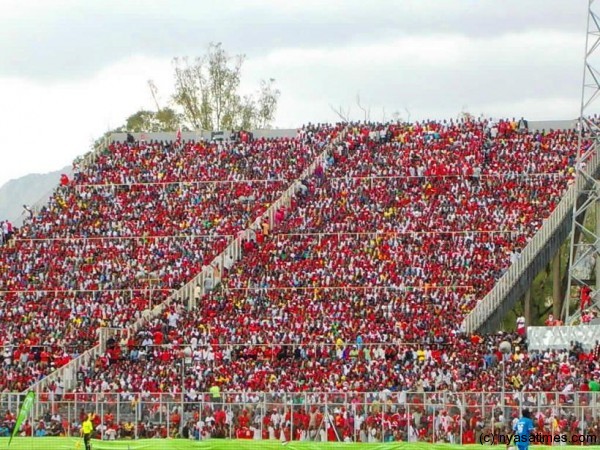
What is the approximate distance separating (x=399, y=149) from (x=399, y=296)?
605 inches

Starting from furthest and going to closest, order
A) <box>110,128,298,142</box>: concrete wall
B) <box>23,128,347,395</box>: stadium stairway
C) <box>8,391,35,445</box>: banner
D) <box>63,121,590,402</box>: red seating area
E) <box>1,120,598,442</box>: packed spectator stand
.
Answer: <box>110,128,298,142</box>: concrete wall
<box>23,128,347,395</box>: stadium stairway
<box>63,121,590,402</box>: red seating area
<box>1,120,598,442</box>: packed spectator stand
<box>8,391,35,445</box>: banner

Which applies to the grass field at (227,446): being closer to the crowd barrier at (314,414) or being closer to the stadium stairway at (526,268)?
the crowd barrier at (314,414)

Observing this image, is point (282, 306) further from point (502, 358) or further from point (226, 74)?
point (226, 74)

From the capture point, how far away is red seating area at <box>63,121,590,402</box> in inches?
2164

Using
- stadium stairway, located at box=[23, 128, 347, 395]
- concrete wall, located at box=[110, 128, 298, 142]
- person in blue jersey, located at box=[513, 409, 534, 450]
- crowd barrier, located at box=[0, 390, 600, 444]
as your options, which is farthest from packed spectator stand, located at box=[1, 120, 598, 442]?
person in blue jersey, located at box=[513, 409, 534, 450]

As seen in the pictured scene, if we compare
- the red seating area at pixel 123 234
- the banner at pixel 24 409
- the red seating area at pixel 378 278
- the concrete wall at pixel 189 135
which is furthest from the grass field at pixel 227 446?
the concrete wall at pixel 189 135

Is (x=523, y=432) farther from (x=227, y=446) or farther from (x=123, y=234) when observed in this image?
(x=123, y=234)

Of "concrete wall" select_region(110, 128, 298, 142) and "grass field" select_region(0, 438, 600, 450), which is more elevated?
"concrete wall" select_region(110, 128, 298, 142)

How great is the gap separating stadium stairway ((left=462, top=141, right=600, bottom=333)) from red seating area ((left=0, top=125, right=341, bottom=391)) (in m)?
13.3

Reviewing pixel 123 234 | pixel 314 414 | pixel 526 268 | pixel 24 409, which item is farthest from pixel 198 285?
pixel 24 409

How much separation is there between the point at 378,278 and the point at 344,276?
60.5 inches

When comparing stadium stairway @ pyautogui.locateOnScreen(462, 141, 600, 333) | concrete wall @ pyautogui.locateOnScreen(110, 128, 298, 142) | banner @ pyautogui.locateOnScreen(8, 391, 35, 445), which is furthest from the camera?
concrete wall @ pyautogui.locateOnScreen(110, 128, 298, 142)

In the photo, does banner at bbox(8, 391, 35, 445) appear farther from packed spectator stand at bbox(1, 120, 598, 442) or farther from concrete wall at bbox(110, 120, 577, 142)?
concrete wall at bbox(110, 120, 577, 142)

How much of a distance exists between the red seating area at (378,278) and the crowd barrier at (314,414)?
14.5 ft
